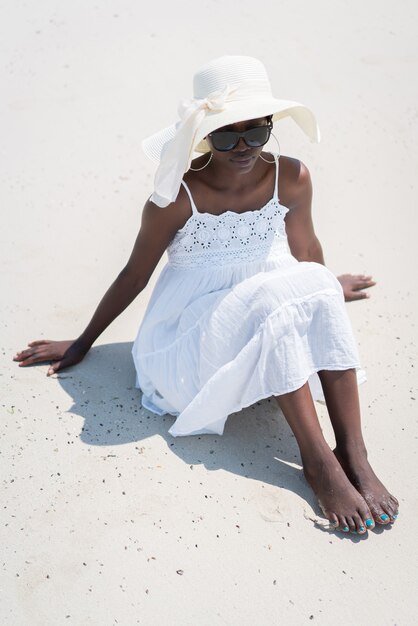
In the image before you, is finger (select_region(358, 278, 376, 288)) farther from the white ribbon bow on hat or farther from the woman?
the white ribbon bow on hat

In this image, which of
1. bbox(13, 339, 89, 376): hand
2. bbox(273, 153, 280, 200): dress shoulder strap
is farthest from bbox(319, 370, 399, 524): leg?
bbox(13, 339, 89, 376): hand

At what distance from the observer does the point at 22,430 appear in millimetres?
3111

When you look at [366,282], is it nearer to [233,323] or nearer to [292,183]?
[292,183]

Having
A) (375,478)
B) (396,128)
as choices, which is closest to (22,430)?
(375,478)

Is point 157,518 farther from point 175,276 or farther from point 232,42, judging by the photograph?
point 232,42

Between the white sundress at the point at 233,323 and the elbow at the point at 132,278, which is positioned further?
the elbow at the point at 132,278

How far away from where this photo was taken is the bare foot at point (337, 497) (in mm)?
2695

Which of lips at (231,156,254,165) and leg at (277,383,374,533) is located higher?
lips at (231,156,254,165)

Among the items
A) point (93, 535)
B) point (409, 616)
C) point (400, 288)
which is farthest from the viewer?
point (400, 288)

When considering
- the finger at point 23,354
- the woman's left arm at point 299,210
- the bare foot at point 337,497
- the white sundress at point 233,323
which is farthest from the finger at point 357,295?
the finger at point 23,354

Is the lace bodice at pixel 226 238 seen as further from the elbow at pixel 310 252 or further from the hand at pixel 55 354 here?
the hand at pixel 55 354

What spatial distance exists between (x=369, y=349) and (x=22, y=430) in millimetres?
1704

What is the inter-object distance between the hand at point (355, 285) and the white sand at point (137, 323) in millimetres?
71

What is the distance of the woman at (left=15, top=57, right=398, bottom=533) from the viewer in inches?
109
